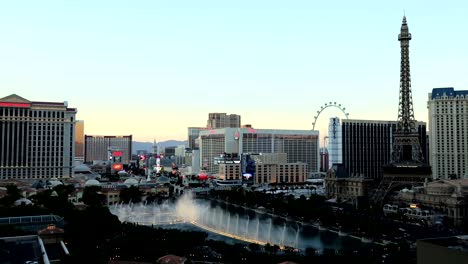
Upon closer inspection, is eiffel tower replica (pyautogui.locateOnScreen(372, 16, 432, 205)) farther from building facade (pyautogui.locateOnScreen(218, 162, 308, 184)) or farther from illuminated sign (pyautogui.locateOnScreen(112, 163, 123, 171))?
illuminated sign (pyautogui.locateOnScreen(112, 163, 123, 171))

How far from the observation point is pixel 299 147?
129 metres

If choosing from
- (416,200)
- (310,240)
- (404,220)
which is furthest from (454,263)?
(416,200)

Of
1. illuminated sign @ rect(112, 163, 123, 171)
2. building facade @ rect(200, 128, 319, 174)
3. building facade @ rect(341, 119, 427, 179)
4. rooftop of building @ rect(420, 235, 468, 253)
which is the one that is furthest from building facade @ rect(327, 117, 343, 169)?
rooftop of building @ rect(420, 235, 468, 253)

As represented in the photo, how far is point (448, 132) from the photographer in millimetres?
79938

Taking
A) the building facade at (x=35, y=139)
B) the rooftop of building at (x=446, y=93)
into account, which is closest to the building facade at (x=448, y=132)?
the rooftop of building at (x=446, y=93)

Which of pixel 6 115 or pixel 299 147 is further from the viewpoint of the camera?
pixel 299 147

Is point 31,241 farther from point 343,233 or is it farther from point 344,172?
point 344,172

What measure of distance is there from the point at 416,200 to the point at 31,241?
44981 mm

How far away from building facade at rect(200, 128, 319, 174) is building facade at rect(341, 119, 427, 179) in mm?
29418

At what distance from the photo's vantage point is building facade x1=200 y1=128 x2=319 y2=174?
4884 inches

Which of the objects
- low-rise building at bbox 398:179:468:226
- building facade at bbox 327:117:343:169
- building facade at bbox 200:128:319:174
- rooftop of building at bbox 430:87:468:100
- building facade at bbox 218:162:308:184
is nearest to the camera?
low-rise building at bbox 398:179:468:226

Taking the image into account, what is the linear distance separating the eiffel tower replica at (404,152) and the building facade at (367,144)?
26078 mm

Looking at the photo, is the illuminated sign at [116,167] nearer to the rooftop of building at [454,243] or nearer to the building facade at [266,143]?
the building facade at [266,143]

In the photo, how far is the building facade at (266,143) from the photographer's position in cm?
12406
